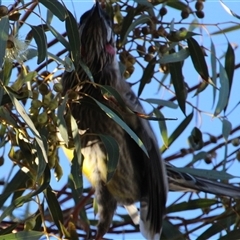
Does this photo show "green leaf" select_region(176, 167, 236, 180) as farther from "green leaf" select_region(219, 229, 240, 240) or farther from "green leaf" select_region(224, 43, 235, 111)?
"green leaf" select_region(224, 43, 235, 111)

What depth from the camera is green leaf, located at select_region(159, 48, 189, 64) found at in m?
2.19

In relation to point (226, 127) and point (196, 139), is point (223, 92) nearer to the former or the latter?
point (226, 127)

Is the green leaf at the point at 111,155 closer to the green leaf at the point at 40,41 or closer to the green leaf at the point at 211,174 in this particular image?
the green leaf at the point at 40,41

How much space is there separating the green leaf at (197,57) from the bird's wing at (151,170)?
349 mm

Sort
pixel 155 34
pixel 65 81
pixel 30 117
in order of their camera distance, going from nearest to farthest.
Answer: pixel 30 117 < pixel 155 34 < pixel 65 81

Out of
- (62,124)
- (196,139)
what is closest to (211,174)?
(196,139)

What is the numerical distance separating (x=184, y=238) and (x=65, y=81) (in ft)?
2.17

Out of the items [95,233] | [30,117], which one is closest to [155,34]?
[30,117]

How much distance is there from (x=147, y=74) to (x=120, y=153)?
0.40 m

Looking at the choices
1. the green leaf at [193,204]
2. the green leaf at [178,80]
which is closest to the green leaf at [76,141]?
the green leaf at [178,80]

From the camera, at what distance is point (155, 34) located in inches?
89.2

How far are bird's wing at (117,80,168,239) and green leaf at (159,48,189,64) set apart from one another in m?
0.34

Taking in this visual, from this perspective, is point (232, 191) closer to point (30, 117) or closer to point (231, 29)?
point (231, 29)

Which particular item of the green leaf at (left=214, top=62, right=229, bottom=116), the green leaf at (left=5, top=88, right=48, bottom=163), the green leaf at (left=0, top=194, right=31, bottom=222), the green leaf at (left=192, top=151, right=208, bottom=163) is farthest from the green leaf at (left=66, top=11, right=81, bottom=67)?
the green leaf at (left=192, top=151, right=208, bottom=163)
